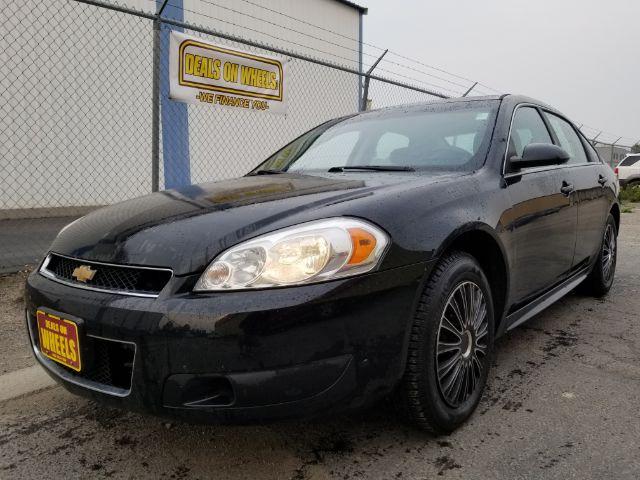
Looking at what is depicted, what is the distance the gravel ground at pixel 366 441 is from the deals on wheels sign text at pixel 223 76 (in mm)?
3075

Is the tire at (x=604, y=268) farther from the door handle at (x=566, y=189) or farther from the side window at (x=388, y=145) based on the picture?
the side window at (x=388, y=145)

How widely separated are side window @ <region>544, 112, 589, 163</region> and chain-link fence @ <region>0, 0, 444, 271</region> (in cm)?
329

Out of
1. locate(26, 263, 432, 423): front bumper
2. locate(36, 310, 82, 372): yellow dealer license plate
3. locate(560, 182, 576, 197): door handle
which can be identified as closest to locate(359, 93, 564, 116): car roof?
locate(560, 182, 576, 197): door handle

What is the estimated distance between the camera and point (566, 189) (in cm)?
300

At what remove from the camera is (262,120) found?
10383mm

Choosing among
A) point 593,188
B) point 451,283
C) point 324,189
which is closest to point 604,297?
point 593,188

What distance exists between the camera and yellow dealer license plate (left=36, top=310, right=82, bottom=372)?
66.9 inches

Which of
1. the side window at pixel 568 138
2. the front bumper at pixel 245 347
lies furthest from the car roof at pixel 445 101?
the front bumper at pixel 245 347

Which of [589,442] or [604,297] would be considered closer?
[589,442]

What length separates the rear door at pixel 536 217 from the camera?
2.45 meters

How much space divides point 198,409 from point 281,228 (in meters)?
0.59

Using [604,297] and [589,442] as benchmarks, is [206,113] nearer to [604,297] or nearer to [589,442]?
[604,297]

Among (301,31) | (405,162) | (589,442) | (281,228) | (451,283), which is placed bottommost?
(589,442)

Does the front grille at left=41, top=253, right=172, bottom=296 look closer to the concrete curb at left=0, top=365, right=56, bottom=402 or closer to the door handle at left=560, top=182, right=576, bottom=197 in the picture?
the concrete curb at left=0, top=365, right=56, bottom=402
